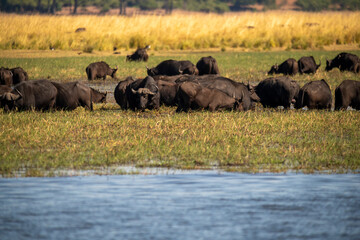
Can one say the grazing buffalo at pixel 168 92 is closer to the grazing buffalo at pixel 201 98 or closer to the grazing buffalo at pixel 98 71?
the grazing buffalo at pixel 201 98

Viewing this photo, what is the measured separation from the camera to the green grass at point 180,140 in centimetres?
930

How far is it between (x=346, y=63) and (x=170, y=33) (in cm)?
1756

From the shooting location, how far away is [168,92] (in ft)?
52.5

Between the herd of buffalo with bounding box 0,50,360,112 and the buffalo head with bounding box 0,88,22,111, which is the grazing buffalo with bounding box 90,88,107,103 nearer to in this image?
the herd of buffalo with bounding box 0,50,360,112

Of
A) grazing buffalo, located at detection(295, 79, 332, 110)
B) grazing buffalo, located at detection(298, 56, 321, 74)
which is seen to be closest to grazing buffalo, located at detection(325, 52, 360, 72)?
grazing buffalo, located at detection(298, 56, 321, 74)

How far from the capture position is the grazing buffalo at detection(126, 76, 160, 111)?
15000mm

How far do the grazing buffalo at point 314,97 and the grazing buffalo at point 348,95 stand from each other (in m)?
0.30

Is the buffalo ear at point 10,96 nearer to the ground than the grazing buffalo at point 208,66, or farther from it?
nearer to the ground

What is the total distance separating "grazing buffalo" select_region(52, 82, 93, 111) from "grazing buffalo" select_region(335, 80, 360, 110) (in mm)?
5997

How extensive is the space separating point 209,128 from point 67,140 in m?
2.72

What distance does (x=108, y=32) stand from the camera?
130ft

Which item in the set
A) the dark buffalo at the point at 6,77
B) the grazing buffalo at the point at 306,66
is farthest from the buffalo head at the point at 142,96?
the grazing buffalo at the point at 306,66

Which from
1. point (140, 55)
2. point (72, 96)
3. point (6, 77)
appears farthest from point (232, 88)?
point (140, 55)

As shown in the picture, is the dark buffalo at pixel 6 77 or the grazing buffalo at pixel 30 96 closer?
the grazing buffalo at pixel 30 96
